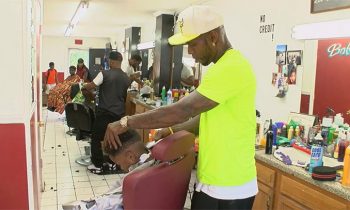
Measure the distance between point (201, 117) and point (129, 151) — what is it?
415 mm

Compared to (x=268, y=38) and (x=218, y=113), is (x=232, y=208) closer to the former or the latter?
(x=218, y=113)

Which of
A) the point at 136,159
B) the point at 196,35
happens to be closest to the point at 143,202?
the point at 136,159

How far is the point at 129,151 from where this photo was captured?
1.66 metres

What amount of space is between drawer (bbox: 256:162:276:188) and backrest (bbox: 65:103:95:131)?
2894 millimetres

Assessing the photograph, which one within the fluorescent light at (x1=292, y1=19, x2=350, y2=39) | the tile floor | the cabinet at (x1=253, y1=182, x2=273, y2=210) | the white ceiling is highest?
the white ceiling

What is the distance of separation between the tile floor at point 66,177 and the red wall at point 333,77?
2632 millimetres

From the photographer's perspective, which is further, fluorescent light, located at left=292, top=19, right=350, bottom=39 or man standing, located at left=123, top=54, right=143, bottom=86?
man standing, located at left=123, top=54, right=143, bottom=86

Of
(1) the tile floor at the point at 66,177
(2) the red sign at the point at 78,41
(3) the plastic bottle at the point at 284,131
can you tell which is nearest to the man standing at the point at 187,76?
(1) the tile floor at the point at 66,177

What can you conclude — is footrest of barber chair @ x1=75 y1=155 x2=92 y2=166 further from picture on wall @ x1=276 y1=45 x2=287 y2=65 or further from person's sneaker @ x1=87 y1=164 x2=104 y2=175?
picture on wall @ x1=276 y1=45 x2=287 y2=65

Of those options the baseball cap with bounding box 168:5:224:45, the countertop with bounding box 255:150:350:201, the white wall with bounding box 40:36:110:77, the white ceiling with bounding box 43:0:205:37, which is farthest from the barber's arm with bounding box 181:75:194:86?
the white wall with bounding box 40:36:110:77

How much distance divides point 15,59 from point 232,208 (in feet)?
4.69

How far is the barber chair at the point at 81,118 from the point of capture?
195 inches

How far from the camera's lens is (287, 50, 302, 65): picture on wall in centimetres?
334

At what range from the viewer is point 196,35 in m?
1.35
